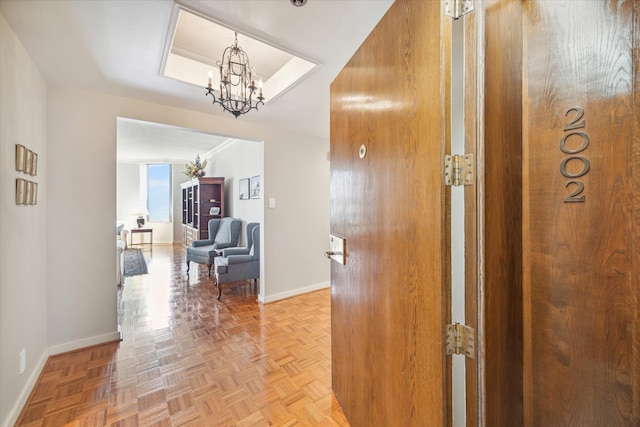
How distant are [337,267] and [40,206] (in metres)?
2.35

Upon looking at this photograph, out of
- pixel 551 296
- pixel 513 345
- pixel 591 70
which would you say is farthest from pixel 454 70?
pixel 513 345

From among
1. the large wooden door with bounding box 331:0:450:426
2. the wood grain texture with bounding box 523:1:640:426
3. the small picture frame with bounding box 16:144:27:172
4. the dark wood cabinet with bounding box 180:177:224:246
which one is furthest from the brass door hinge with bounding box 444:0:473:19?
the dark wood cabinet with bounding box 180:177:224:246

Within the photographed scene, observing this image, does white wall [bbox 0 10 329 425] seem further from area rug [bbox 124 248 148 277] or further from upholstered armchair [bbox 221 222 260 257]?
area rug [bbox 124 248 148 277]

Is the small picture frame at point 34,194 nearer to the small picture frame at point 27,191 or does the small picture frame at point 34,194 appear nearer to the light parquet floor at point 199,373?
the small picture frame at point 27,191

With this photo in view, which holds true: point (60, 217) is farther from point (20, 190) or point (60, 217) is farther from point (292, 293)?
point (292, 293)

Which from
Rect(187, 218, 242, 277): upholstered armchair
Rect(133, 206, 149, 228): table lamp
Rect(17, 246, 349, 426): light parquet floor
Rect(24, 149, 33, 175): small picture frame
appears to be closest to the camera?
Rect(17, 246, 349, 426): light parquet floor

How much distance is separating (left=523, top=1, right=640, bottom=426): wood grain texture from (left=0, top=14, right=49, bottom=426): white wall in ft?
8.09

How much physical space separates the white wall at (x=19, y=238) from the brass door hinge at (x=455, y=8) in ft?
7.27

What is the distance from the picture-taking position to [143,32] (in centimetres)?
155

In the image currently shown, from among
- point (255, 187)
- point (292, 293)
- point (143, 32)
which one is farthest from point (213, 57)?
point (292, 293)

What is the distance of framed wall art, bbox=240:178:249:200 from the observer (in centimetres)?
466

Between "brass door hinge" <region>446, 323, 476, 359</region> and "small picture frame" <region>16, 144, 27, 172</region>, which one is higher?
"small picture frame" <region>16, 144, 27, 172</region>

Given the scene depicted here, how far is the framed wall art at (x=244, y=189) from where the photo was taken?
4.66 meters

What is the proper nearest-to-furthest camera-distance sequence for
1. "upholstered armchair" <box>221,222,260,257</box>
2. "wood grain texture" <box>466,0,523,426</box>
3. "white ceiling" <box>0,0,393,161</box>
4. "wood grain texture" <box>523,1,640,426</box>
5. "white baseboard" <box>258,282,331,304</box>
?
1. "wood grain texture" <box>523,1,640,426</box>
2. "wood grain texture" <box>466,0,523,426</box>
3. "white ceiling" <box>0,0,393,161</box>
4. "white baseboard" <box>258,282,331,304</box>
5. "upholstered armchair" <box>221,222,260,257</box>
